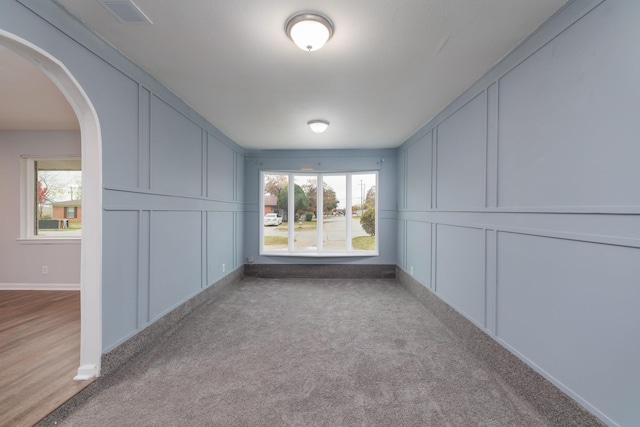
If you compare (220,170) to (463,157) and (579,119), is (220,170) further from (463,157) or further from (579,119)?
(579,119)

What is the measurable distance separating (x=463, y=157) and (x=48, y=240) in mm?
5843

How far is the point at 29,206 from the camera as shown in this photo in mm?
4422

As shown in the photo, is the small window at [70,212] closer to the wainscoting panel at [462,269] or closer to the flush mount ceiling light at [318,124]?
the flush mount ceiling light at [318,124]

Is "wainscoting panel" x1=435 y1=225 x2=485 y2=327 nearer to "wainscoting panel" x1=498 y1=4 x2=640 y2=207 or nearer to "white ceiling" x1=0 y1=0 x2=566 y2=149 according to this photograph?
"wainscoting panel" x1=498 y1=4 x2=640 y2=207

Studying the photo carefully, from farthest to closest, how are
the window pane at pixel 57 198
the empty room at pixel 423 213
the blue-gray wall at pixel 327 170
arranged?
the blue-gray wall at pixel 327 170, the window pane at pixel 57 198, the empty room at pixel 423 213

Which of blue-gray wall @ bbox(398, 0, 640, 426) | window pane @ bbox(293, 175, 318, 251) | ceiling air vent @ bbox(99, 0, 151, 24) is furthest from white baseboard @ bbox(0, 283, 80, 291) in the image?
blue-gray wall @ bbox(398, 0, 640, 426)

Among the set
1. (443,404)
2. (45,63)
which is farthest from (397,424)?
(45,63)

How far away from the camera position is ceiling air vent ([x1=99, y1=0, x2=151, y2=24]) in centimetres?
172

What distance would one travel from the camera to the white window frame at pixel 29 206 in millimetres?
4363

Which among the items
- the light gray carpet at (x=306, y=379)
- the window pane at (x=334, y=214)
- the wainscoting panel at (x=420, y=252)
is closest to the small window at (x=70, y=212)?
the light gray carpet at (x=306, y=379)

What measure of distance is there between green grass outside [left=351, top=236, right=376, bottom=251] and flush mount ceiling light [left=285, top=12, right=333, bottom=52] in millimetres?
4350

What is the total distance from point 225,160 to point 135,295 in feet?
9.00

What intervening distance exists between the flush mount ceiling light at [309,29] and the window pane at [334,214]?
4.03 metres

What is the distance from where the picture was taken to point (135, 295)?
8.25ft
